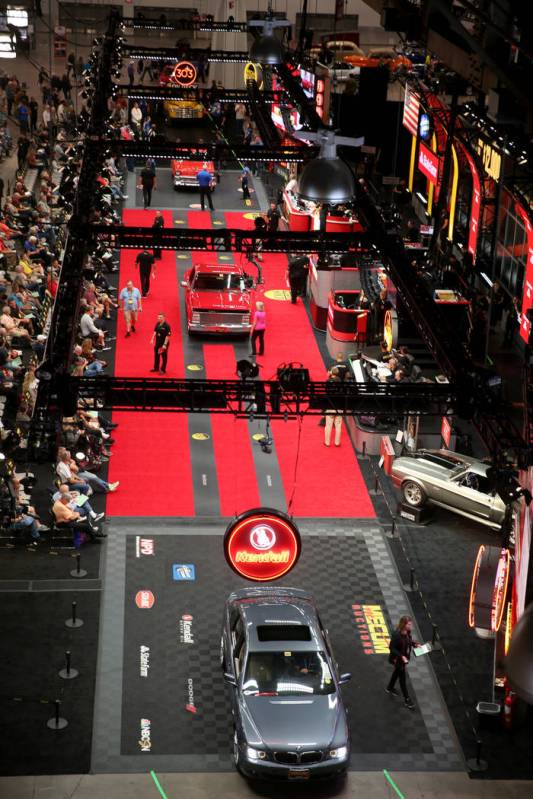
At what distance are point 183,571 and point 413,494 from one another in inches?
174

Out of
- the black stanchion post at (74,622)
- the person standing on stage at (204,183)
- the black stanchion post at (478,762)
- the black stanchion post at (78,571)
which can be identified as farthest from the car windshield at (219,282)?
the black stanchion post at (478,762)

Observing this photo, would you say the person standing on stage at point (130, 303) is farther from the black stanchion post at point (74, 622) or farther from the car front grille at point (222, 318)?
the black stanchion post at point (74, 622)

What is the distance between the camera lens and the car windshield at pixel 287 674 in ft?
49.2

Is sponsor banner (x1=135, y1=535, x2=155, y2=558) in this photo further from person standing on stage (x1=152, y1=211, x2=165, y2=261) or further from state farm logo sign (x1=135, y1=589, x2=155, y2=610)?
person standing on stage (x1=152, y1=211, x2=165, y2=261)

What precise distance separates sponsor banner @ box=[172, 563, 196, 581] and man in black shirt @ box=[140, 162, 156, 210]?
20516 mm

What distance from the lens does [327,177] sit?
42.3 ft

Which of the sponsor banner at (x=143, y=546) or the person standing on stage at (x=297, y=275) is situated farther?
the person standing on stage at (x=297, y=275)

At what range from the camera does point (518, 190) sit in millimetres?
25625

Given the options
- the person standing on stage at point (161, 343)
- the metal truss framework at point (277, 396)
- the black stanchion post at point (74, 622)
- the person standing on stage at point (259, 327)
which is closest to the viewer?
the metal truss framework at point (277, 396)

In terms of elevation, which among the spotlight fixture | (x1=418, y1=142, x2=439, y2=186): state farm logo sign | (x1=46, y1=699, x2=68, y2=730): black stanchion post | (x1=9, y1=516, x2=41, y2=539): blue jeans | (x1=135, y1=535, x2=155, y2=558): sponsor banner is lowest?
(x1=135, y1=535, x2=155, y2=558): sponsor banner

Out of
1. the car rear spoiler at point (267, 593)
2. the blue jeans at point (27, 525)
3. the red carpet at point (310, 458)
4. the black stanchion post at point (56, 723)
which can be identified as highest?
the car rear spoiler at point (267, 593)

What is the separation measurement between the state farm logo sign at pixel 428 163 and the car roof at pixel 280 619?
18570 mm

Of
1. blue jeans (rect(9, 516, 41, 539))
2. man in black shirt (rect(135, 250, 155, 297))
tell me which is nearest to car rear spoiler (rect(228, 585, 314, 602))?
blue jeans (rect(9, 516, 41, 539))

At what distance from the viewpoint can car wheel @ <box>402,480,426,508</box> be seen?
21.3m
